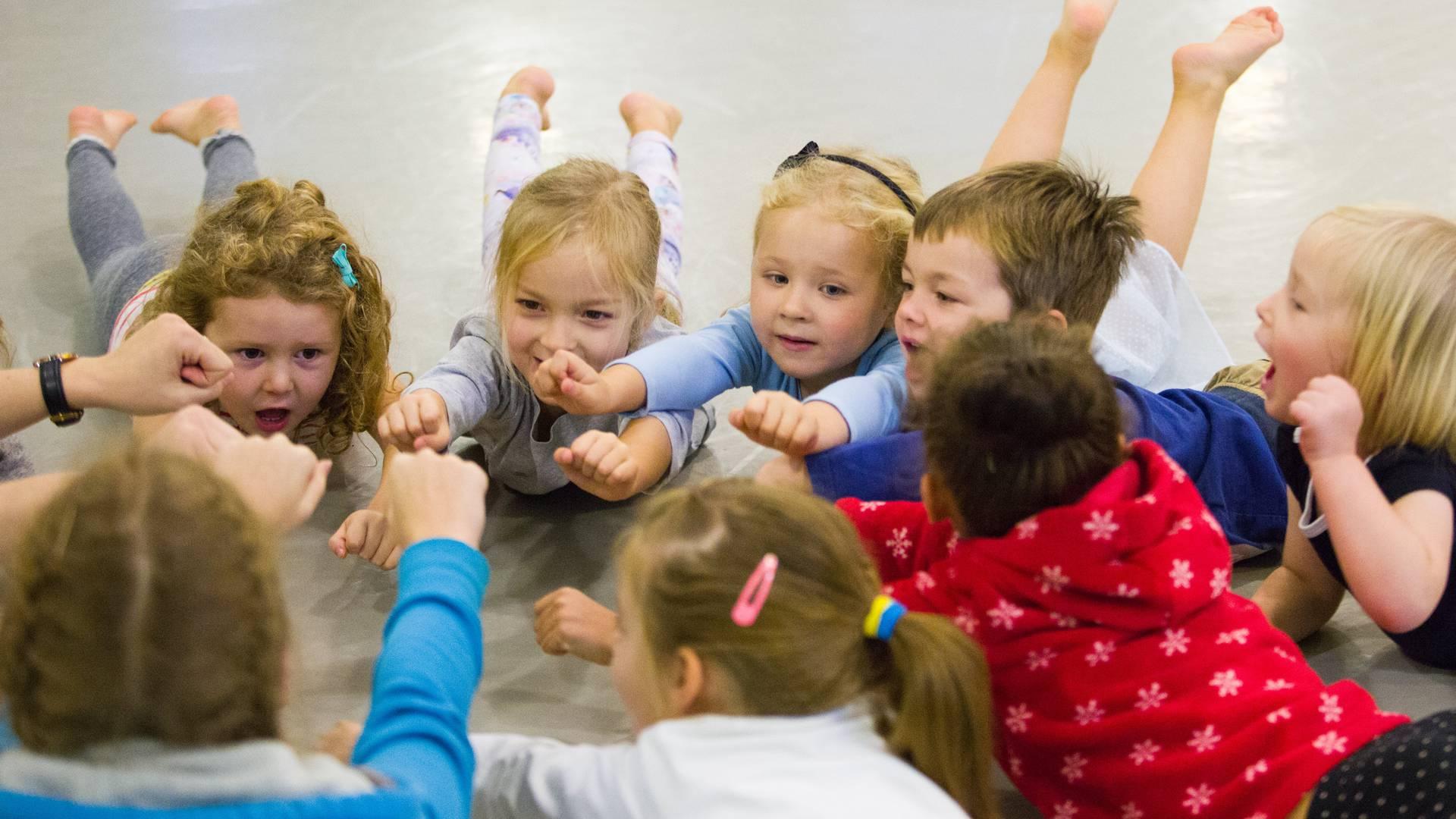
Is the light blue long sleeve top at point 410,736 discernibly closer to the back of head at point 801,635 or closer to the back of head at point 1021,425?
the back of head at point 801,635

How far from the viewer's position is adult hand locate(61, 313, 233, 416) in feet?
4.09

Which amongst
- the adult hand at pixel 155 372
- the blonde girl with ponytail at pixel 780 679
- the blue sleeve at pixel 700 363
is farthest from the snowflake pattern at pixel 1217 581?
the adult hand at pixel 155 372

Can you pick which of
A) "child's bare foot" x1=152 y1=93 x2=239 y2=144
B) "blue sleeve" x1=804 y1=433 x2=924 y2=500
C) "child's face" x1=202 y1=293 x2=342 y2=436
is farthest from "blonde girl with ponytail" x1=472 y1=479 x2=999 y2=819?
"child's bare foot" x1=152 y1=93 x2=239 y2=144

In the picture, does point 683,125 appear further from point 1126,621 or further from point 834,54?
point 1126,621

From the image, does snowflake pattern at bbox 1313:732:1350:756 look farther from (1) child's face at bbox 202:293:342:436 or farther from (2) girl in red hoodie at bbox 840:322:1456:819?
(1) child's face at bbox 202:293:342:436

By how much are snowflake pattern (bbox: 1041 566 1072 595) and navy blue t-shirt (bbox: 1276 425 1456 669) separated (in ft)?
1.14

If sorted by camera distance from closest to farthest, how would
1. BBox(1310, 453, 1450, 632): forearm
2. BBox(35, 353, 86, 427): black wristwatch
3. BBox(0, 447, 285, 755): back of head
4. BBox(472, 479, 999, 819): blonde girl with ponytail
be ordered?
BBox(0, 447, 285, 755): back of head
BBox(472, 479, 999, 819): blonde girl with ponytail
BBox(1310, 453, 1450, 632): forearm
BBox(35, 353, 86, 427): black wristwatch

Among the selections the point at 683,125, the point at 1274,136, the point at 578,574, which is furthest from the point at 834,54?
the point at 578,574

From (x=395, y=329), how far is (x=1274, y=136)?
4.80 ft

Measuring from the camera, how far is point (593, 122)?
231 cm

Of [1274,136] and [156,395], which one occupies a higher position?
[1274,136]

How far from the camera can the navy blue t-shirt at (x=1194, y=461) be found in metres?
1.22

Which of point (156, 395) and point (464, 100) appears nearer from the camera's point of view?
point (156, 395)

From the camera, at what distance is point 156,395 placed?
1.27 metres
